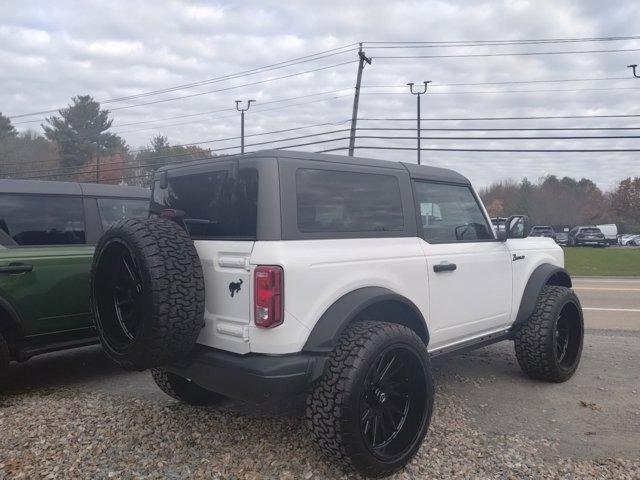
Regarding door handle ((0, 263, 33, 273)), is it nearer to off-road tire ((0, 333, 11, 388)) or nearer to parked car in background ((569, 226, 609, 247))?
off-road tire ((0, 333, 11, 388))

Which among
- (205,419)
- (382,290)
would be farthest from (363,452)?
(205,419)

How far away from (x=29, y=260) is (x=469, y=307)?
368 centimetres

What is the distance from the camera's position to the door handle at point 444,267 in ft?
12.6

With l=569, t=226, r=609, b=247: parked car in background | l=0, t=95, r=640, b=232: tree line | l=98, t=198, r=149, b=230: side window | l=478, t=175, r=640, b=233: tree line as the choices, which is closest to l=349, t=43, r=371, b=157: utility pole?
l=0, t=95, r=640, b=232: tree line

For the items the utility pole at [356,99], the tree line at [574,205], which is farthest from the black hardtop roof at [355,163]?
the tree line at [574,205]

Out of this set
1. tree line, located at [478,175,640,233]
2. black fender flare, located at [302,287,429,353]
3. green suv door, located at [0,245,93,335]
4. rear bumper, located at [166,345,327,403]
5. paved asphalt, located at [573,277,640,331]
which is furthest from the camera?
tree line, located at [478,175,640,233]

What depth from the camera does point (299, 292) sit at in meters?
2.96

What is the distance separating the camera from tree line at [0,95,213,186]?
4284cm

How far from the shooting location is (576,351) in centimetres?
518

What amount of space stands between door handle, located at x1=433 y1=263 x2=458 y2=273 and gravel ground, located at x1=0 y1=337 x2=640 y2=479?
1.11 m

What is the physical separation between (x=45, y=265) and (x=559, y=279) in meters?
4.75

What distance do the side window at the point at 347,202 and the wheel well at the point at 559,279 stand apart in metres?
2.20

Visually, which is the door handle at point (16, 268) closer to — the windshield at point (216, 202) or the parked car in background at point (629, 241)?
the windshield at point (216, 202)

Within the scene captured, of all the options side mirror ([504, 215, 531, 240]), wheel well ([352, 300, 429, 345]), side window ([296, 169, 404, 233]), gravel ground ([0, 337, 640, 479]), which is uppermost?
side window ([296, 169, 404, 233])
